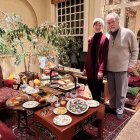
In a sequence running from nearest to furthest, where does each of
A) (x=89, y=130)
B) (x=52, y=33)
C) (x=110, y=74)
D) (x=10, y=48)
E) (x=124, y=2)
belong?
(x=89, y=130), (x=110, y=74), (x=124, y=2), (x=10, y=48), (x=52, y=33)

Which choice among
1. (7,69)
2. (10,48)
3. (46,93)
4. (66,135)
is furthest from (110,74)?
(7,69)

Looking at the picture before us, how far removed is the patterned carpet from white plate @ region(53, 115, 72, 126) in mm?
512

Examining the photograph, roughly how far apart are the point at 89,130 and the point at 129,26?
2091 mm

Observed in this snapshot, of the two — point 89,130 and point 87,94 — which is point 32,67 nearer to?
point 87,94

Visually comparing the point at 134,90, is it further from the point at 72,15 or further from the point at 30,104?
the point at 72,15

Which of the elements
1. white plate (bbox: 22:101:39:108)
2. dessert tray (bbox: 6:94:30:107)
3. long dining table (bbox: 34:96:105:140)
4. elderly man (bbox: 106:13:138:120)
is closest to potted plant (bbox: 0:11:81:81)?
dessert tray (bbox: 6:94:30:107)


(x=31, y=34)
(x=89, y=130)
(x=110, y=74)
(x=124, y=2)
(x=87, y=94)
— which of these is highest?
(x=124, y=2)

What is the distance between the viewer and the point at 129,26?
125 inches

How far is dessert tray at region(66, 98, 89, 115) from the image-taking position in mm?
1764

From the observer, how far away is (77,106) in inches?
73.0

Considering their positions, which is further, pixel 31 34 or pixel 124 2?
pixel 31 34

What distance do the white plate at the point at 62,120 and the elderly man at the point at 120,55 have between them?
1.14 metres

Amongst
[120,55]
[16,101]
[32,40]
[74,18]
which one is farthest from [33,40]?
[120,55]

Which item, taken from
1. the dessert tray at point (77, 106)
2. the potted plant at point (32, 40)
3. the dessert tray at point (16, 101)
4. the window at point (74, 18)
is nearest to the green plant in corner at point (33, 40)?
the potted plant at point (32, 40)
